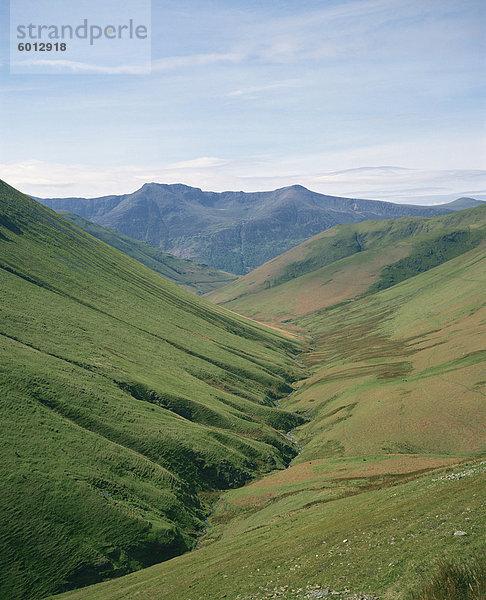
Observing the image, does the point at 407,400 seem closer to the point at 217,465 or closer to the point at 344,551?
the point at 217,465

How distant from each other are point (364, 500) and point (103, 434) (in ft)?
205

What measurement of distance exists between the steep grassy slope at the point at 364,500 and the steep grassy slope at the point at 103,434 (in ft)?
25.3

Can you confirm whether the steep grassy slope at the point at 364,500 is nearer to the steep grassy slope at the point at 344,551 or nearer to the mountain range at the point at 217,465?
the steep grassy slope at the point at 344,551

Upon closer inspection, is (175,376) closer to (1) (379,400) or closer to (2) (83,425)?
(2) (83,425)

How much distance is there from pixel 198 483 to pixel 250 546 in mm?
50942

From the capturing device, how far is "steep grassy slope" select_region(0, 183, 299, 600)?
63.1 meters

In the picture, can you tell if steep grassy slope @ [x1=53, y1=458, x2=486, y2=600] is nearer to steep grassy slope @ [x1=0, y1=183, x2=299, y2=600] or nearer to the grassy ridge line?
steep grassy slope @ [x1=0, y1=183, x2=299, y2=600]

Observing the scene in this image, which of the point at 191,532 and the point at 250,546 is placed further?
the point at 191,532

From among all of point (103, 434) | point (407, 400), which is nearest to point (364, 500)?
point (103, 434)

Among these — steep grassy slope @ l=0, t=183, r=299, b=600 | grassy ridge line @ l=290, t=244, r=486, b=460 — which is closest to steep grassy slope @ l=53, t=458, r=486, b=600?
Result: steep grassy slope @ l=0, t=183, r=299, b=600

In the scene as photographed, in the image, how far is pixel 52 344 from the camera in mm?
123562

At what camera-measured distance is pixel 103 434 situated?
92.6 m

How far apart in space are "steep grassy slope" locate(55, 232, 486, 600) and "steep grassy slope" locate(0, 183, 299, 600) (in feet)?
25.3

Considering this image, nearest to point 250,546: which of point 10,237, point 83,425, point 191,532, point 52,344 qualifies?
point 191,532
